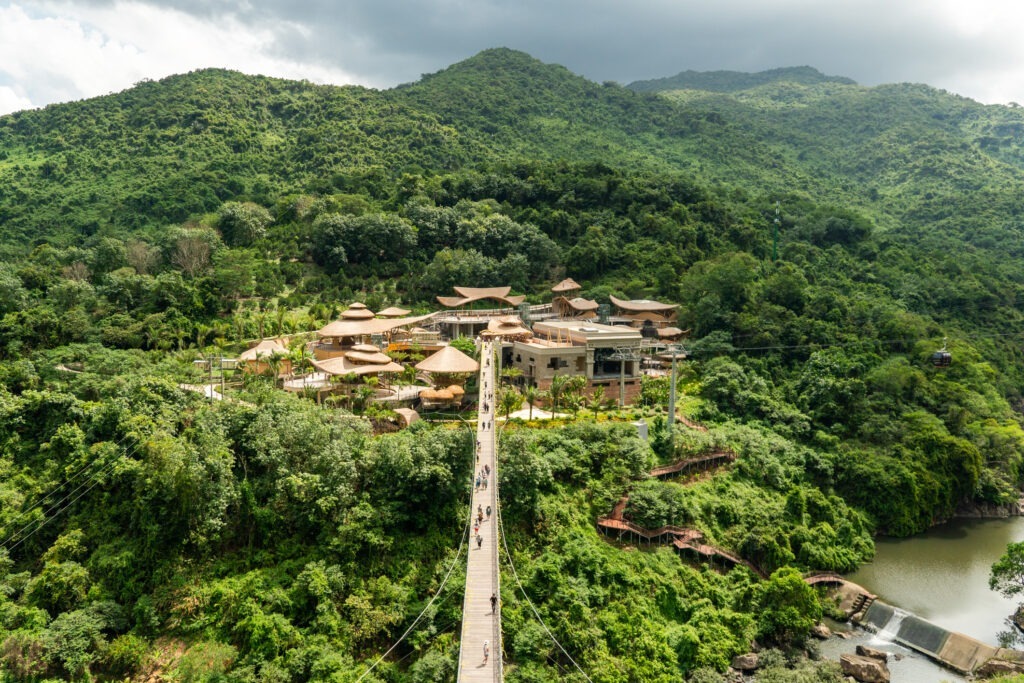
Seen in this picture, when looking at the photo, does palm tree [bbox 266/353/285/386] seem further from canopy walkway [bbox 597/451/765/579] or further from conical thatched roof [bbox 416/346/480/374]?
canopy walkway [bbox 597/451/765/579]

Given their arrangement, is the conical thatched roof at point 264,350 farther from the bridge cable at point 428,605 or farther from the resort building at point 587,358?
the bridge cable at point 428,605

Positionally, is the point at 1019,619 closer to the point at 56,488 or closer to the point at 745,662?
the point at 745,662

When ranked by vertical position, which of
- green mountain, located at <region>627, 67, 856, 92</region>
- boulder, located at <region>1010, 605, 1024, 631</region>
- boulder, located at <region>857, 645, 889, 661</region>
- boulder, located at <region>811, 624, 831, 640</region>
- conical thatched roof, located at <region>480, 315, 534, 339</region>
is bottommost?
boulder, located at <region>811, 624, 831, 640</region>

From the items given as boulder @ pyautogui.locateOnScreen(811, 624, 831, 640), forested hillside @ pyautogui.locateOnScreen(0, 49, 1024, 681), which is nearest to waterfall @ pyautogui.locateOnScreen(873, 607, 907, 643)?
boulder @ pyautogui.locateOnScreen(811, 624, 831, 640)

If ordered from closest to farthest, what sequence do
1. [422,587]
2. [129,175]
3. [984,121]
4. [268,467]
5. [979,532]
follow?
[422,587], [268,467], [979,532], [129,175], [984,121]

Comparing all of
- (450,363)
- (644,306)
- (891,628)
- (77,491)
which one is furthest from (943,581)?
(77,491)

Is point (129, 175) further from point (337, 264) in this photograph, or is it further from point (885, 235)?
point (885, 235)

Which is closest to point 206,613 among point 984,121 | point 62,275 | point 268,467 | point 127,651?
point 127,651
